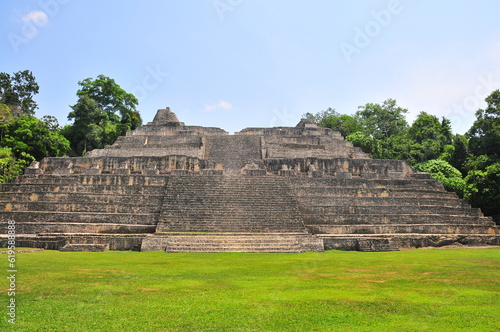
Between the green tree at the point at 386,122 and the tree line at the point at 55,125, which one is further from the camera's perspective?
the green tree at the point at 386,122

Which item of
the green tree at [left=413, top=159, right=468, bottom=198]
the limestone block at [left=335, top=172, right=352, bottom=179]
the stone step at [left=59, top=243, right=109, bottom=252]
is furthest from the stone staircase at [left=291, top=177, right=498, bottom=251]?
the stone step at [left=59, top=243, right=109, bottom=252]

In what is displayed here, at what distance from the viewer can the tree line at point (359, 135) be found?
83.7 ft

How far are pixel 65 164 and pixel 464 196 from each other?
23.5 m

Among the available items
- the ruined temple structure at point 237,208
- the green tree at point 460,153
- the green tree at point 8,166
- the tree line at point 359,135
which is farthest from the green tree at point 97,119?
the green tree at point 460,153

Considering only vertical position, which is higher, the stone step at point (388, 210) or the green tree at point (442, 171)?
the green tree at point (442, 171)

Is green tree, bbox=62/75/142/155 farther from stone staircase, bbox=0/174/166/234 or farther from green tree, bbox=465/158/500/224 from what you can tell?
green tree, bbox=465/158/500/224

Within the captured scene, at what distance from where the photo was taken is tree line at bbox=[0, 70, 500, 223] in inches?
1004

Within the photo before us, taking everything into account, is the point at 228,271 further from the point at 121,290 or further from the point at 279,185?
the point at 279,185

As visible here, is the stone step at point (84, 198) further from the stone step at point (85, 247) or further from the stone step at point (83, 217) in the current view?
the stone step at point (85, 247)

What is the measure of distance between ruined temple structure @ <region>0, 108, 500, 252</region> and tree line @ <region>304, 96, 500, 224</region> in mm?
2568

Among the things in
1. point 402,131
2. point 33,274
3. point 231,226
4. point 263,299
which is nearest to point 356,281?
point 263,299

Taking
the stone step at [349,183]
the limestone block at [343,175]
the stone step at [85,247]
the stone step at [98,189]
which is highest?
the limestone block at [343,175]

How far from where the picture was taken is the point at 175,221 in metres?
16.4

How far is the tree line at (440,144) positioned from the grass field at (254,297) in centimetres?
1362
